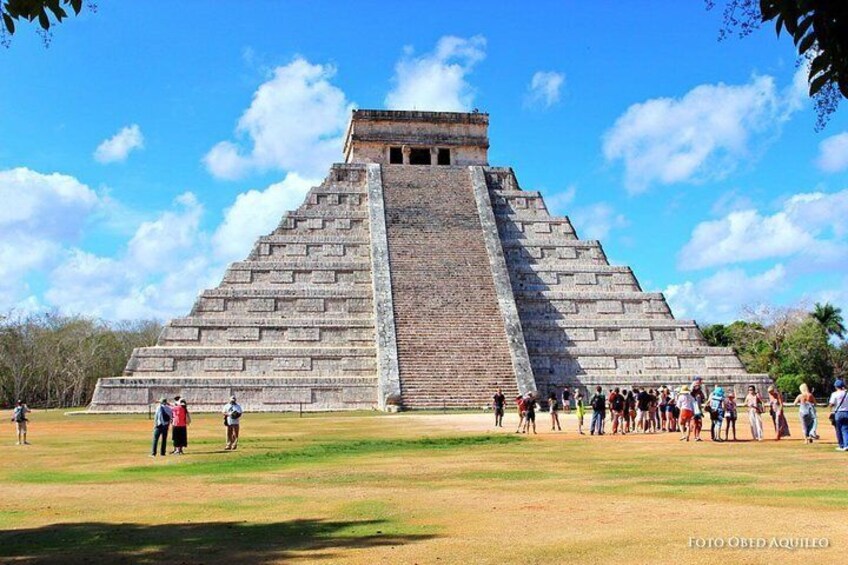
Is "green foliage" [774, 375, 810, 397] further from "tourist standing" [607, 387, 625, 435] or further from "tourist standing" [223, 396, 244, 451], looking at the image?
"tourist standing" [223, 396, 244, 451]

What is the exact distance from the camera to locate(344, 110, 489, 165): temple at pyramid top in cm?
4088

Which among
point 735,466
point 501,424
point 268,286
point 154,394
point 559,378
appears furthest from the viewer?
point 268,286

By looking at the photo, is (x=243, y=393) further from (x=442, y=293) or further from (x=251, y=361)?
(x=442, y=293)

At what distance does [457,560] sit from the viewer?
6.37m

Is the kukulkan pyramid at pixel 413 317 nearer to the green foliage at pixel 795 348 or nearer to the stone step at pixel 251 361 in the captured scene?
the stone step at pixel 251 361

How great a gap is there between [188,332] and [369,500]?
2285 centimetres

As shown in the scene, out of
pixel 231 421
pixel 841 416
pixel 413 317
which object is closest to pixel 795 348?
pixel 413 317

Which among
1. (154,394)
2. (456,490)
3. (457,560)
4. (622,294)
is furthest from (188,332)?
(457,560)

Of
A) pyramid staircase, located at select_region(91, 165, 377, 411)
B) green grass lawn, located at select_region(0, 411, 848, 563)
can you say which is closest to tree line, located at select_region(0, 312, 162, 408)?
pyramid staircase, located at select_region(91, 165, 377, 411)

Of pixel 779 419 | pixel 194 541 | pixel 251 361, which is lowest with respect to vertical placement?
pixel 194 541

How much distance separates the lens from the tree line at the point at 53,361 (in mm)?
49938

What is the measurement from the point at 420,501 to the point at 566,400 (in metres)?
20.7

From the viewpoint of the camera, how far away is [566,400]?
29.1 m

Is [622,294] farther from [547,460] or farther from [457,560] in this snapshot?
[457,560]
